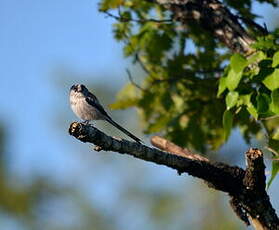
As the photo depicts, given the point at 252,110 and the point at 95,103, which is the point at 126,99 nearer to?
the point at 95,103

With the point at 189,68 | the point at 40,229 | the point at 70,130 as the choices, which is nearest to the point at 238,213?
the point at 70,130

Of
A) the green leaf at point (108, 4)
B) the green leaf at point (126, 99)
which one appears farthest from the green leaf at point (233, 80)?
the green leaf at point (108, 4)

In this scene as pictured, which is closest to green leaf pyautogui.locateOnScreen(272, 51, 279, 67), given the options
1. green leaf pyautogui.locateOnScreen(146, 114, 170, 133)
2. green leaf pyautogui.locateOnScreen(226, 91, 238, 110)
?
green leaf pyautogui.locateOnScreen(226, 91, 238, 110)

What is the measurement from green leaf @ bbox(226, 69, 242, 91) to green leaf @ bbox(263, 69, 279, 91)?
0.68 feet

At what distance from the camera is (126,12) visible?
987 centimetres

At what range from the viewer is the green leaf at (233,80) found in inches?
290

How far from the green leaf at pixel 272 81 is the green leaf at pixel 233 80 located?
0.21 meters

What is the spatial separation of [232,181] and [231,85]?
746mm

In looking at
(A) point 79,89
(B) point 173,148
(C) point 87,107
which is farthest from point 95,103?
(B) point 173,148

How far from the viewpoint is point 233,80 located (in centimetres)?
738

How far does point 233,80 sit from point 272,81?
0.30m

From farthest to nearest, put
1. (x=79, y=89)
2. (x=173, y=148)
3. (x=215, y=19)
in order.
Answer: (x=215, y=19) < (x=79, y=89) < (x=173, y=148)

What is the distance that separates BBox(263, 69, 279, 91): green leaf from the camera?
23.9 feet

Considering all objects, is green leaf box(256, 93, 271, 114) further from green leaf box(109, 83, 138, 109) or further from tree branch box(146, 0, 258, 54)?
green leaf box(109, 83, 138, 109)
